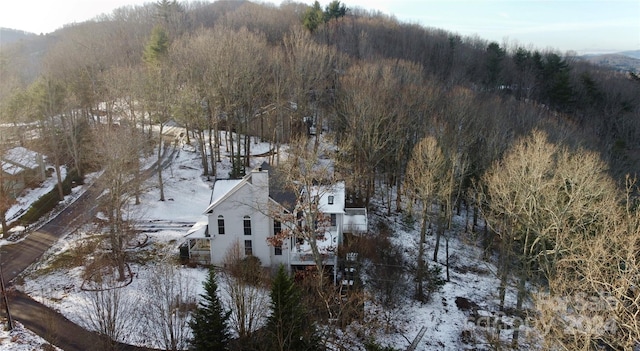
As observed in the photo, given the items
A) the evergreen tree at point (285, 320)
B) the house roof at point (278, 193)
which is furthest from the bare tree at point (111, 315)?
the house roof at point (278, 193)

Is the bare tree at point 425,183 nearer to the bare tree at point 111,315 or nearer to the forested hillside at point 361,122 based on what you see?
the forested hillside at point 361,122

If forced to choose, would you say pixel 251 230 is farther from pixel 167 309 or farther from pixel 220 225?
pixel 167 309

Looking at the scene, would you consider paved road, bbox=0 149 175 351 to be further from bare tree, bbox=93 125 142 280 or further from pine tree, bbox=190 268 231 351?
pine tree, bbox=190 268 231 351

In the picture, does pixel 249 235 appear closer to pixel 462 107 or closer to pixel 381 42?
pixel 462 107

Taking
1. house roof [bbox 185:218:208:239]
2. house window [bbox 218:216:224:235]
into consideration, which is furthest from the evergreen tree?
house roof [bbox 185:218:208:239]

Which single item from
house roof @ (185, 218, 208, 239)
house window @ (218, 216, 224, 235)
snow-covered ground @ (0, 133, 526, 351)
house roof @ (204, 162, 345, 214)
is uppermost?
house roof @ (204, 162, 345, 214)

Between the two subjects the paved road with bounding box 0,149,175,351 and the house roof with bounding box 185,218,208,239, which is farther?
the house roof with bounding box 185,218,208,239

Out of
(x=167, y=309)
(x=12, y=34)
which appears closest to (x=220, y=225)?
(x=167, y=309)
